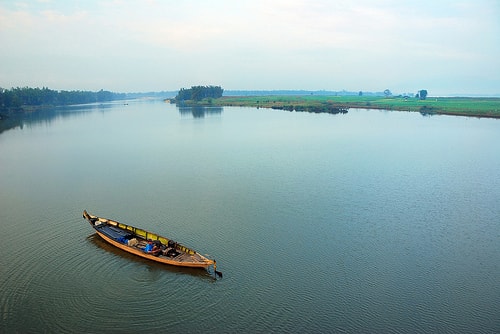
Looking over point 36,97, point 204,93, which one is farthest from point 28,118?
point 204,93

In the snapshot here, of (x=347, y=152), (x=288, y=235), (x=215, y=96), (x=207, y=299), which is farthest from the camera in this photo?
(x=215, y=96)

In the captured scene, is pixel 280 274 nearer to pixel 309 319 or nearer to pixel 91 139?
pixel 309 319

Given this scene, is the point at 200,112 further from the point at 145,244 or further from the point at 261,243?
the point at 261,243

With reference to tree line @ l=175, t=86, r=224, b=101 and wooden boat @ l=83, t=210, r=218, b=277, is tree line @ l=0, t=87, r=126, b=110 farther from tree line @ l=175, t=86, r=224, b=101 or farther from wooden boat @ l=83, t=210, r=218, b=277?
wooden boat @ l=83, t=210, r=218, b=277

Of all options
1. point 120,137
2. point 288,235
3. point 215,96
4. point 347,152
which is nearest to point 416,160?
point 347,152

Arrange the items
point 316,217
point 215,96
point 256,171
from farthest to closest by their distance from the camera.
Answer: point 215,96
point 256,171
point 316,217

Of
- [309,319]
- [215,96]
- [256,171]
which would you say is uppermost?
[215,96]
